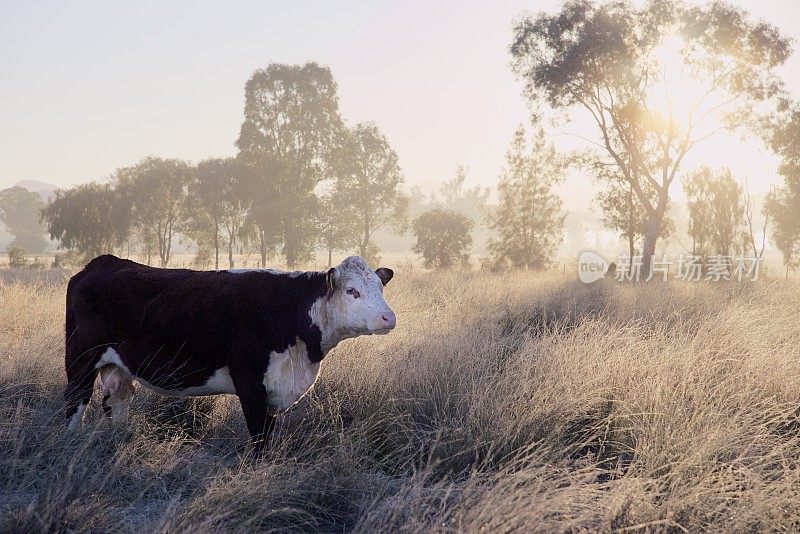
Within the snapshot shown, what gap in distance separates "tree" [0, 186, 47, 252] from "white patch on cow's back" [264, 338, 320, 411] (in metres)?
124

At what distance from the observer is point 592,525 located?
11.8ft

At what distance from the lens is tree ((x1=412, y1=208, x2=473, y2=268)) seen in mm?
40000

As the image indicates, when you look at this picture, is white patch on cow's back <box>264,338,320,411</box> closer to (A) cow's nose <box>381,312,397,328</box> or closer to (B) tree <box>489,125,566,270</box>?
(A) cow's nose <box>381,312,397,328</box>

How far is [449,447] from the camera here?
16.2 ft

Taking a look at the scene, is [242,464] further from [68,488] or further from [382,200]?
[382,200]

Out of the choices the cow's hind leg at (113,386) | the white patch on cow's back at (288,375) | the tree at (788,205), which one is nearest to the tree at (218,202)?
the tree at (788,205)

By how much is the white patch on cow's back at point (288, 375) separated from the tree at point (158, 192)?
43.2 m

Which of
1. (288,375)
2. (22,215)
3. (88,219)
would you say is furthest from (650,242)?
(22,215)

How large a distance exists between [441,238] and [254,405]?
3566 cm

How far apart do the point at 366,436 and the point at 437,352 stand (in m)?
2.09

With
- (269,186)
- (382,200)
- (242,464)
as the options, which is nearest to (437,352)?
(242,464)

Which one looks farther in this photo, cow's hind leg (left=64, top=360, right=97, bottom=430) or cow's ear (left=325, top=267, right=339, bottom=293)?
cow's hind leg (left=64, top=360, right=97, bottom=430)

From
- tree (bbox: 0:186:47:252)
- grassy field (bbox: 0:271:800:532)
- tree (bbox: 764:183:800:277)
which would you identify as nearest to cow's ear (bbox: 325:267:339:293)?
grassy field (bbox: 0:271:800:532)

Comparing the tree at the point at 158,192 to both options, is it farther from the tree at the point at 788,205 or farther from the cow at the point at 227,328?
the cow at the point at 227,328
